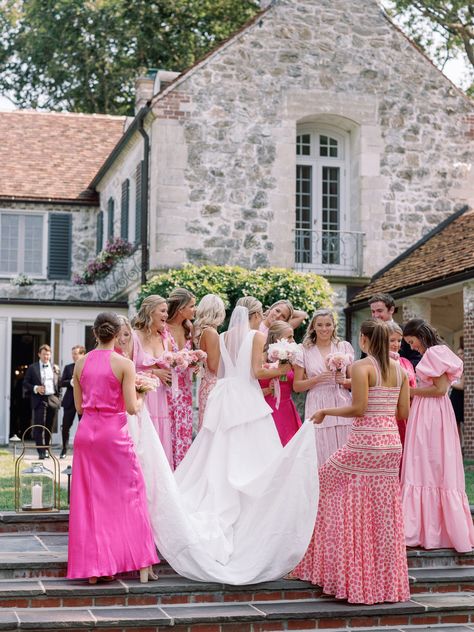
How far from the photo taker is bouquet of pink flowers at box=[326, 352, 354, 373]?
831 cm

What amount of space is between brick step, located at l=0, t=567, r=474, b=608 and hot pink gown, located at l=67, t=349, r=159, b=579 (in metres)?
0.13

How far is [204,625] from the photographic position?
706cm

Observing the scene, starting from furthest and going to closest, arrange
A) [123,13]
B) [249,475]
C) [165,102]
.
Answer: [123,13] < [165,102] < [249,475]

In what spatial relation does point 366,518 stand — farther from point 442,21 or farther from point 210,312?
point 442,21

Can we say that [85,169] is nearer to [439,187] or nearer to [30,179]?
[30,179]

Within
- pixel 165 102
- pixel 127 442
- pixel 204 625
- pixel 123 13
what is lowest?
pixel 204 625

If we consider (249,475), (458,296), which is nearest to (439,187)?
(458,296)

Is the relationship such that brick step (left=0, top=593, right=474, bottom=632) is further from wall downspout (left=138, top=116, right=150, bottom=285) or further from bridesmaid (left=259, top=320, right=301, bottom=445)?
wall downspout (left=138, top=116, right=150, bottom=285)

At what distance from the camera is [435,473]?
8.62 meters

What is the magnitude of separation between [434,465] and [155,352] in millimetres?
2569

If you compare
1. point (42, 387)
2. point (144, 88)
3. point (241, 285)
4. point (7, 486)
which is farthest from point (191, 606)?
point (144, 88)

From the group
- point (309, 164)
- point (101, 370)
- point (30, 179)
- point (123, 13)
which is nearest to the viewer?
point (101, 370)

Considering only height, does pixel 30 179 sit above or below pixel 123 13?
below

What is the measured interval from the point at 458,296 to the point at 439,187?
2.22m
